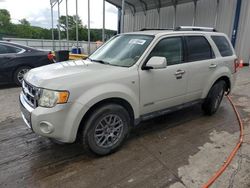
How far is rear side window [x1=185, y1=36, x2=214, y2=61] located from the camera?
387cm

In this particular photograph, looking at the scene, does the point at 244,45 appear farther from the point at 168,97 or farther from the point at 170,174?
the point at 170,174

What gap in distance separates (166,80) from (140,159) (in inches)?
51.8

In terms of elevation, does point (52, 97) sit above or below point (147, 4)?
below

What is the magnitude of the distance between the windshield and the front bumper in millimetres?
1100

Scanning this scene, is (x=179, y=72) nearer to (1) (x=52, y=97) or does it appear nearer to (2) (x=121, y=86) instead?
A: (2) (x=121, y=86)

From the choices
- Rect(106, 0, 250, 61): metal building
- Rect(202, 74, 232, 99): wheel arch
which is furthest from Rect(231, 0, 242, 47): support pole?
Rect(202, 74, 232, 99): wheel arch

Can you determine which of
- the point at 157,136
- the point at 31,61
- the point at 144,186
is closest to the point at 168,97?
the point at 157,136

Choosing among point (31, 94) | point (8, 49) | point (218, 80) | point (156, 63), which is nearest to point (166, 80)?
point (156, 63)

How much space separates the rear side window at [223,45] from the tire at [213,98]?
2.08ft

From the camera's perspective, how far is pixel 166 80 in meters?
3.43

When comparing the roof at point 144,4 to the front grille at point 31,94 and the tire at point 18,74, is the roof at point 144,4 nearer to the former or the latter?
the tire at point 18,74

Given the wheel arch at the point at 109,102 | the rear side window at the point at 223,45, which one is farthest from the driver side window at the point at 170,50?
the rear side window at the point at 223,45

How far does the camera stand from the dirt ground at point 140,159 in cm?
253

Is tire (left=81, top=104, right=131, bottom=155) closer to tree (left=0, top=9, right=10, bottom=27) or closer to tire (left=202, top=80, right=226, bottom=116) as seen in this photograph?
tire (left=202, top=80, right=226, bottom=116)
